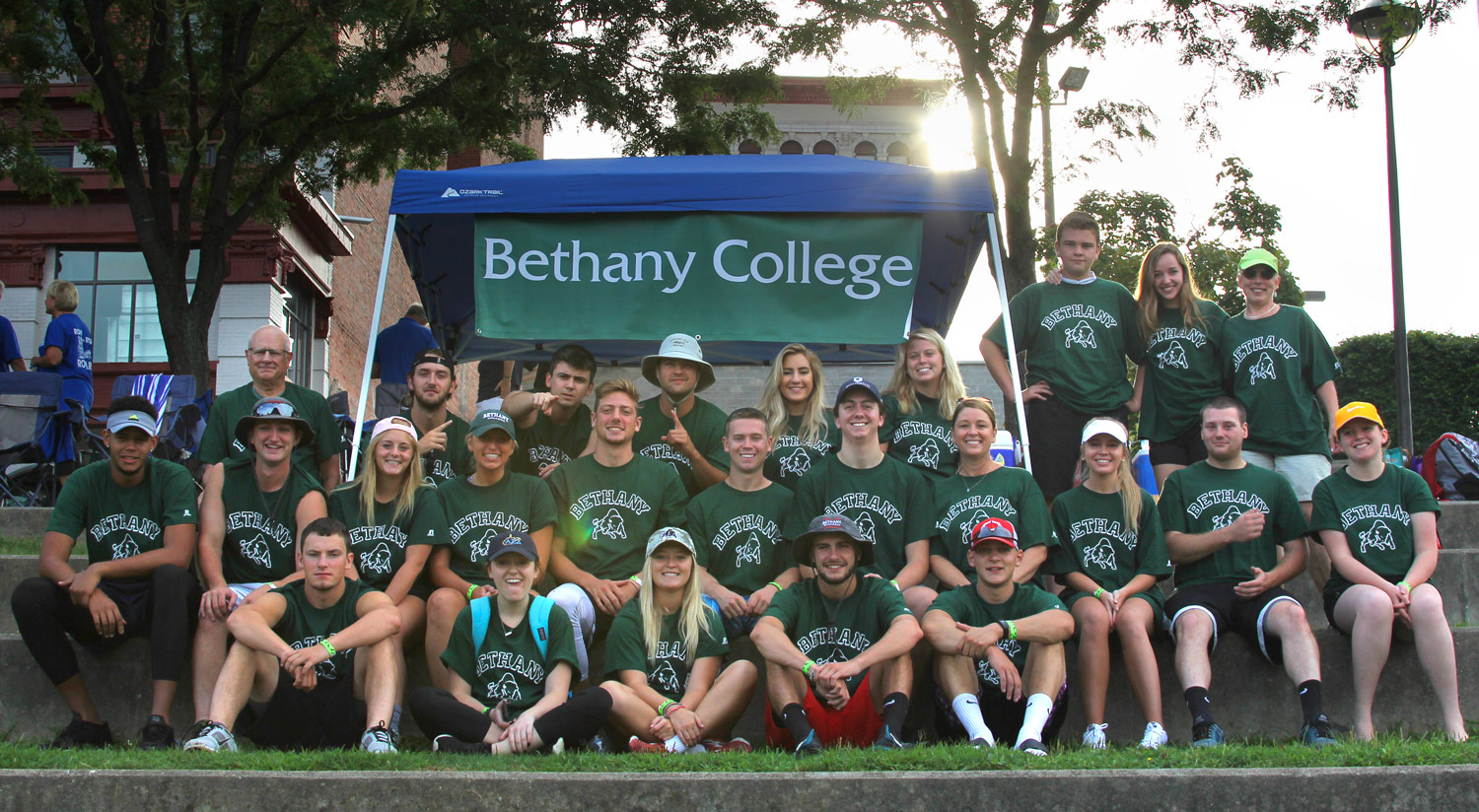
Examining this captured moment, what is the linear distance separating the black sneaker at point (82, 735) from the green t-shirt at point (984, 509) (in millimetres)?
3828

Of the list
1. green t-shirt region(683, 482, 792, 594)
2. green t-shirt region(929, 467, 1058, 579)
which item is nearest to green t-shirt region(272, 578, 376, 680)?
green t-shirt region(683, 482, 792, 594)

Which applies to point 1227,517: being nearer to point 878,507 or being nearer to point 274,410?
point 878,507

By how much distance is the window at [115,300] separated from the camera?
56.6 ft

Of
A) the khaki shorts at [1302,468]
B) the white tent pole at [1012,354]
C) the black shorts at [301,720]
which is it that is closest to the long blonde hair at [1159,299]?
the white tent pole at [1012,354]

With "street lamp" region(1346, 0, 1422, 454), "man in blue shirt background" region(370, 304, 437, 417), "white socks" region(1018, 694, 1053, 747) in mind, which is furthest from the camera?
"street lamp" region(1346, 0, 1422, 454)

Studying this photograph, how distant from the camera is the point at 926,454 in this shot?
6691 millimetres

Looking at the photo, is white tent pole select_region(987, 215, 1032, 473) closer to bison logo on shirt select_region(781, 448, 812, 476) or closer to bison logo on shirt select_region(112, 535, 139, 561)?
bison logo on shirt select_region(781, 448, 812, 476)

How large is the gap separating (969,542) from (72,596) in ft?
13.4

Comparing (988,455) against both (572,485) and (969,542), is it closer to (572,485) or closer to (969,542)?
(969,542)

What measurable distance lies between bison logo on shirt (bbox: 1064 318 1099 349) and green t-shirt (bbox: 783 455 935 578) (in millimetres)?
1558

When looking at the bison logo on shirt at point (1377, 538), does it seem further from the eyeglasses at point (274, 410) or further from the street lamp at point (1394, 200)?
the street lamp at point (1394, 200)

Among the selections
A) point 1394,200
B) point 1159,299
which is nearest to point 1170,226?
point 1394,200

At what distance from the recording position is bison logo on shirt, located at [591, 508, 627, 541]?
20.5ft

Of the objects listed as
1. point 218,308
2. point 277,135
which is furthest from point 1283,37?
point 218,308
